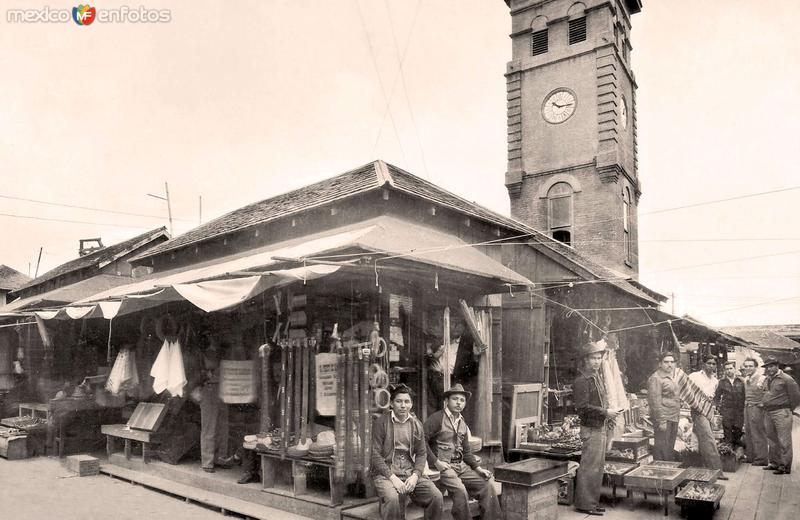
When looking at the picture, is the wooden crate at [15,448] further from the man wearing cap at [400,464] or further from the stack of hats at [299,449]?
the man wearing cap at [400,464]

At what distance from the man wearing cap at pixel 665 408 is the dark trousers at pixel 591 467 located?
2.38 m

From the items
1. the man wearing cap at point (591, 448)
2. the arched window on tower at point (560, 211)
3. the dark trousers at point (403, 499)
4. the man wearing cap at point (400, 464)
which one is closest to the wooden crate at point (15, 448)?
the man wearing cap at point (400, 464)

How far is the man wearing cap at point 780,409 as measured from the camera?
9.72 meters

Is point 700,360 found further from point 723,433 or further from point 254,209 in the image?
point 254,209

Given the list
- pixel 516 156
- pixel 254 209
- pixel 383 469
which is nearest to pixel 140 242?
pixel 254 209

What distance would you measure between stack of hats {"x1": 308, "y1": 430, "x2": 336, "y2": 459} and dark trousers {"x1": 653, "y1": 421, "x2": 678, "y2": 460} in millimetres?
5288

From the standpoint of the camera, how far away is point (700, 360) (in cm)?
2136

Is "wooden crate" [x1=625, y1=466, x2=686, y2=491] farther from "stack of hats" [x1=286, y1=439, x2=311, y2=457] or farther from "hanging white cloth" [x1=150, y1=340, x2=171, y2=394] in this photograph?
"hanging white cloth" [x1=150, y1=340, x2=171, y2=394]

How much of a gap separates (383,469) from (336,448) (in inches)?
33.5

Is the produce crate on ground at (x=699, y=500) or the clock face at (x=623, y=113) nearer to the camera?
the produce crate on ground at (x=699, y=500)

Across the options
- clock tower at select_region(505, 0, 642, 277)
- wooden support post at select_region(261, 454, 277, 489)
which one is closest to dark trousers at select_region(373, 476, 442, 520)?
wooden support post at select_region(261, 454, 277, 489)

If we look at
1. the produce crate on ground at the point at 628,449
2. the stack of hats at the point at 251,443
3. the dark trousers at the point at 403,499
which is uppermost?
the stack of hats at the point at 251,443

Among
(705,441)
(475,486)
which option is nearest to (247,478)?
(475,486)

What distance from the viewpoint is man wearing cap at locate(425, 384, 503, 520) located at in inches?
255
